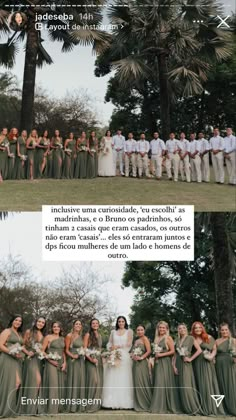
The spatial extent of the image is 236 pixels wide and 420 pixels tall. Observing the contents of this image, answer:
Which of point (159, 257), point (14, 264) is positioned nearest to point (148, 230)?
point (159, 257)

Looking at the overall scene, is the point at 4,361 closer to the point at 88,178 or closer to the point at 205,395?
the point at 205,395

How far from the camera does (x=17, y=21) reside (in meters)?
9.33

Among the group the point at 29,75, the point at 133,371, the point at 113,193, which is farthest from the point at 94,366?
the point at 29,75

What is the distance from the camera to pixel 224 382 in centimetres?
732

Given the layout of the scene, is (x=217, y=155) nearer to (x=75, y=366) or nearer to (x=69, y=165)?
(x=69, y=165)

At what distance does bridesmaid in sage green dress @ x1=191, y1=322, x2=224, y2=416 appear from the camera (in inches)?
283

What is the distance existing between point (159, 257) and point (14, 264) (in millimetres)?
5047

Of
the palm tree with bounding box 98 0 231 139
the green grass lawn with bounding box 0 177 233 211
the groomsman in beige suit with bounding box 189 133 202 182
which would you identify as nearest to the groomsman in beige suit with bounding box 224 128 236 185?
the green grass lawn with bounding box 0 177 233 211

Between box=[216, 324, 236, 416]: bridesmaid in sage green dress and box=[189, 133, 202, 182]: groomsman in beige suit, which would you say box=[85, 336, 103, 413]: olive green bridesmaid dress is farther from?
box=[189, 133, 202, 182]: groomsman in beige suit

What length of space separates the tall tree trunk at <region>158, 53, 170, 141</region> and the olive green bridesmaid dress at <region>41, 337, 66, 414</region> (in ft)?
13.6

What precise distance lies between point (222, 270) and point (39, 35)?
5145 millimetres

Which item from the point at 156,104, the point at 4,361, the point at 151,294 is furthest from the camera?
the point at 151,294

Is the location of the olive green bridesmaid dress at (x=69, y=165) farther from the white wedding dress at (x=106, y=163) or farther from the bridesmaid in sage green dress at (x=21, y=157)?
the bridesmaid in sage green dress at (x=21, y=157)

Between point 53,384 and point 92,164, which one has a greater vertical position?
point 92,164
